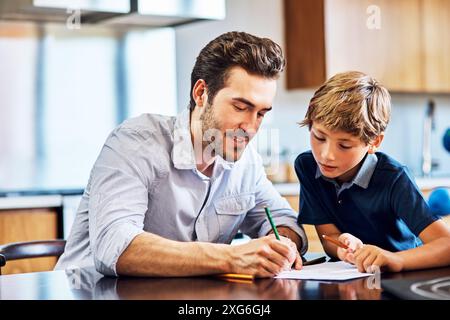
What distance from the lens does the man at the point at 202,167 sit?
1851mm

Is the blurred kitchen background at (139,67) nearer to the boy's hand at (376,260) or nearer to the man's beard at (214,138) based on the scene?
the man's beard at (214,138)

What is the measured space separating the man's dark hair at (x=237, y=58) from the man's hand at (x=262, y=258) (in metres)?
0.56

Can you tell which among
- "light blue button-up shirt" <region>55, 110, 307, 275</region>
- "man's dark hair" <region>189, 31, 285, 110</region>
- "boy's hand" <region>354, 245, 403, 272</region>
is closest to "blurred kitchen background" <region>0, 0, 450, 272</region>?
"light blue button-up shirt" <region>55, 110, 307, 275</region>

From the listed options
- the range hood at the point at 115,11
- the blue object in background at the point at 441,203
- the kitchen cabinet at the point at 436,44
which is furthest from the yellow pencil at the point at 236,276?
the kitchen cabinet at the point at 436,44

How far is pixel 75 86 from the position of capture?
4.15 metres

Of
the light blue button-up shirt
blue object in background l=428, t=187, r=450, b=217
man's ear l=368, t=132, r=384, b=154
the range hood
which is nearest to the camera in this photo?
the light blue button-up shirt

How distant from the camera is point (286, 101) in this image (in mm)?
4828

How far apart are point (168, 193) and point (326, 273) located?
1.78 ft

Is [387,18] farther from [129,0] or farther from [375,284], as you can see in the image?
[375,284]

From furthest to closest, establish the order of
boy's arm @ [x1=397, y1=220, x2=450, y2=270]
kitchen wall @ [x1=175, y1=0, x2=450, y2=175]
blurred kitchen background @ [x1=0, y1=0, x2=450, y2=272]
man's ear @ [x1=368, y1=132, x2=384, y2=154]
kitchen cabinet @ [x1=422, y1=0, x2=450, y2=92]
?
kitchen cabinet @ [x1=422, y1=0, x2=450, y2=92] < kitchen wall @ [x1=175, y1=0, x2=450, y2=175] < blurred kitchen background @ [x1=0, y1=0, x2=450, y2=272] < man's ear @ [x1=368, y1=132, x2=384, y2=154] < boy's arm @ [x1=397, y1=220, x2=450, y2=270]

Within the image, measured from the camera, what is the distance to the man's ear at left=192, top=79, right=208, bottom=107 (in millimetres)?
2104

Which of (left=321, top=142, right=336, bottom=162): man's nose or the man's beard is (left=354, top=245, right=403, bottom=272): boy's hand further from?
the man's beard

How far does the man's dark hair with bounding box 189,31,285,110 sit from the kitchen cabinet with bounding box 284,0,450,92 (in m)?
2.56

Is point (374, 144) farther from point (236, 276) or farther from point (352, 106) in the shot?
point (236, 276)
